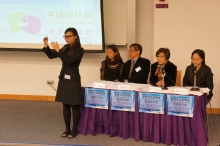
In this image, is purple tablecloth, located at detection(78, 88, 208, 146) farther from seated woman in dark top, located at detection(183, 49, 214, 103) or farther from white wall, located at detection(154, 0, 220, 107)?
white wall, located at detection(154, 0, 220, 107)

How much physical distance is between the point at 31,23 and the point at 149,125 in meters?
2.67

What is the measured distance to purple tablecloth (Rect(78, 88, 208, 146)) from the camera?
11.4 ft

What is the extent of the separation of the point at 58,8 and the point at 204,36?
2243mm

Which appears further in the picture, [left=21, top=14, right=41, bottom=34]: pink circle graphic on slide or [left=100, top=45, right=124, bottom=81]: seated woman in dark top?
[left=21, top=14, right=41, bottom=34]: pink circle graphic on slide

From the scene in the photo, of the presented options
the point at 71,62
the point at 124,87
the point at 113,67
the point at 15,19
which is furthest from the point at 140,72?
the point at 15,19

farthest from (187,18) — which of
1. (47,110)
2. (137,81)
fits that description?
(47,110)

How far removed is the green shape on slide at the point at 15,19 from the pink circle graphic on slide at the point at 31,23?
0.22 feet

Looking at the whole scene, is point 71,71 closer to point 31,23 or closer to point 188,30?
point 31,23

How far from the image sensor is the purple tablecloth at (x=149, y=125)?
3463 mm

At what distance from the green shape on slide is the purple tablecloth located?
213cm

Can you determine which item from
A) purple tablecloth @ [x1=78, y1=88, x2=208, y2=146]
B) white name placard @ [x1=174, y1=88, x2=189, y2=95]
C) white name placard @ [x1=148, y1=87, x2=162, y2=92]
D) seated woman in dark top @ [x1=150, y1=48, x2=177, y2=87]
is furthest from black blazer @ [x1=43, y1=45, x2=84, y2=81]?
white name placard @ [x1=174, y1=88, x2=189, y2=95]

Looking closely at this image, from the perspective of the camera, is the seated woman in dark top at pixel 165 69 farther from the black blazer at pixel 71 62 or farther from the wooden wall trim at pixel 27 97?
the wooden wall trim at pixel 27 97

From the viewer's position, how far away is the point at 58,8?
5094 mm

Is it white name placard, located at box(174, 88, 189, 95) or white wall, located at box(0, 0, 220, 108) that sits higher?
white wall, located at box(0, 0, 220, 108)
